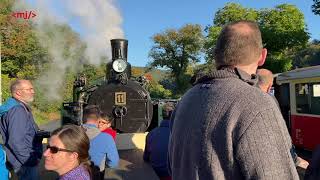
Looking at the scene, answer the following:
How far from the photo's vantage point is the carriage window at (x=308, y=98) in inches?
507

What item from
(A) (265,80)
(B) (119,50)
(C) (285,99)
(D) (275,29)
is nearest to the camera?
(A) (265,80)

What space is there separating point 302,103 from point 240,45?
40.8ft

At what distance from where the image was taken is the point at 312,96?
1308 cm

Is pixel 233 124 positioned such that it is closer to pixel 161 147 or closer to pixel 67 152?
pixel 67 152

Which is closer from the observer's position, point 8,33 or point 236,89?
point 236,89

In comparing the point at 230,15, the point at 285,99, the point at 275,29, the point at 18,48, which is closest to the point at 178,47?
the point at 230,15

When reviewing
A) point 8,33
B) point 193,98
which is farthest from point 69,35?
point 193,98

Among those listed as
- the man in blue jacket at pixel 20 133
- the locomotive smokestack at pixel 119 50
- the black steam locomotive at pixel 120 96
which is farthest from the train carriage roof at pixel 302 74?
the man in blue jacket at pixel 20 133

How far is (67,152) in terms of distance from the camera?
300 cm

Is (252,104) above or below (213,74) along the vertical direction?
below

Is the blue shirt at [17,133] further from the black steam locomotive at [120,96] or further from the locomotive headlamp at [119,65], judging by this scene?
the locomotive headlamp at [119,65]

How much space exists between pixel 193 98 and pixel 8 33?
101 feet

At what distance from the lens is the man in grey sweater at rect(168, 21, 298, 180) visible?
183 cm

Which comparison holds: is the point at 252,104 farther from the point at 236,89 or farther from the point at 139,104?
the point at 139,104
